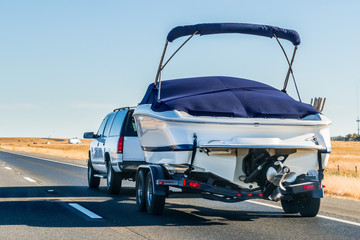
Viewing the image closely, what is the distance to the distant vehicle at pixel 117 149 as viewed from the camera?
42.5ft

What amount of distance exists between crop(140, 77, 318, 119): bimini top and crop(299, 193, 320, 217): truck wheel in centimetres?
147

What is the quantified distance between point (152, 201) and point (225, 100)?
2.02 metres

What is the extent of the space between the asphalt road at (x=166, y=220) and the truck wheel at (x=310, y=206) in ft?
0.43

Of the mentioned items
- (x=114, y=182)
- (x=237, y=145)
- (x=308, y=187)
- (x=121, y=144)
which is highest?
(x=237, y=145)

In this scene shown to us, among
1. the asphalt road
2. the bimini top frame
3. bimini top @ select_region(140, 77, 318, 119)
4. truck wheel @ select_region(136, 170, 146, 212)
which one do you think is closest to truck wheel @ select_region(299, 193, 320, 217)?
the asphalt road

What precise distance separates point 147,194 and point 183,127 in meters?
1.90

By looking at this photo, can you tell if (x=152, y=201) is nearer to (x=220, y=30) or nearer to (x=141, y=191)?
(x=141, y=191)

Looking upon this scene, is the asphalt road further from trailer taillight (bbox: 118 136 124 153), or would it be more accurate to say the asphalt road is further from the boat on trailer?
trailer taillight (bbox: 118 136 124 153)

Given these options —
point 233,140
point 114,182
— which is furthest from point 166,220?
point 114,182

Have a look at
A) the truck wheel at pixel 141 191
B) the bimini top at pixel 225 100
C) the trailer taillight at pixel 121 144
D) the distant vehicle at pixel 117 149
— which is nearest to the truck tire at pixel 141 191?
the truck wheel at pixel 141 191

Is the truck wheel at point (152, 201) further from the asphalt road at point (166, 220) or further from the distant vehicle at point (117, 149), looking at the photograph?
the distant vehicle at point (117, 149)

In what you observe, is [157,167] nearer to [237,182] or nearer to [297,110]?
[237,182]

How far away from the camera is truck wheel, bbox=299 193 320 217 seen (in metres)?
9.70

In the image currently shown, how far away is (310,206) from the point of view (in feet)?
31.9
